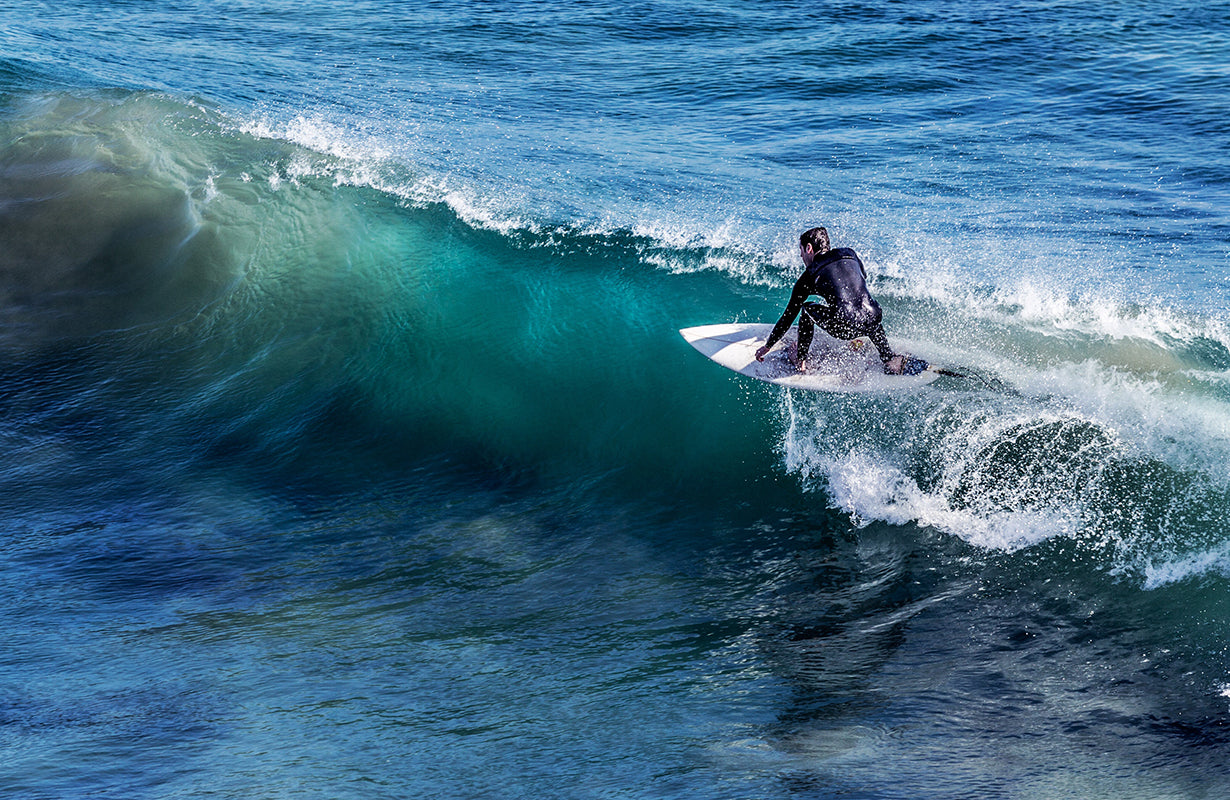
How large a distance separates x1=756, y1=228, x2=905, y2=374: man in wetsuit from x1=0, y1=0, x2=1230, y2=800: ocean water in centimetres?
62

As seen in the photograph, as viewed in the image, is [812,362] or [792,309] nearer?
[792,309]

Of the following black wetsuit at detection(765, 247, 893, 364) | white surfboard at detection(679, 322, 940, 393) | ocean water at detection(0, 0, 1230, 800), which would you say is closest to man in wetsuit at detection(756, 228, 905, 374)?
black wetsuit at detection(765, 247, 893, 364)

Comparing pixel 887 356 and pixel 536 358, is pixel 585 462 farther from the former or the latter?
pixel 887 356

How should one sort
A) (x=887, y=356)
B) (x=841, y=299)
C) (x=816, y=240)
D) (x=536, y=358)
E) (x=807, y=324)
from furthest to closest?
(x=536, y=358)
(x=807, y=324)
(x=887, y=356)
(x=816, y=240)
(x=841, y=299)

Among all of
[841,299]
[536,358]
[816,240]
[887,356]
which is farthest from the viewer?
[536,358]

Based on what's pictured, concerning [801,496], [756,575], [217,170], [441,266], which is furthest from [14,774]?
[217,170]

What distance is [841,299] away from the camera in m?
8.49

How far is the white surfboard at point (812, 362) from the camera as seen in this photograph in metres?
8.77

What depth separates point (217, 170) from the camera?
13852 millimetres

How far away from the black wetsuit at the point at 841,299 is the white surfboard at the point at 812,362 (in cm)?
24

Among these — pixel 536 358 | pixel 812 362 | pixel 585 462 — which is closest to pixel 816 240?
pixel 812 362

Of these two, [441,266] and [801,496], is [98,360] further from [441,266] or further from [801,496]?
[801,496]

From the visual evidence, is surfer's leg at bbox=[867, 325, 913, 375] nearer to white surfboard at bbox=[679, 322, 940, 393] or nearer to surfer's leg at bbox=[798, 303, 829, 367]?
white surfboard at bbox=[679, 322, 940, 393]

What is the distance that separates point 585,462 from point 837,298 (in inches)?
104
